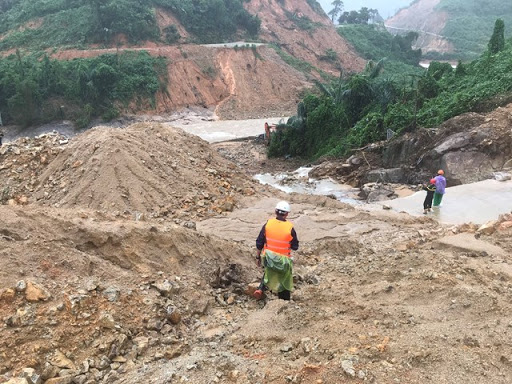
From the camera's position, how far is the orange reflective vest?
14.2 feet

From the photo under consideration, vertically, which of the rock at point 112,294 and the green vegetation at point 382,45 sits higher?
the green vegetation at point 382,45

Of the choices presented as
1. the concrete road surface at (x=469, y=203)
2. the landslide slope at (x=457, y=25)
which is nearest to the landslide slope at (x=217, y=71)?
the concrete road surface at (x=469, y=203)

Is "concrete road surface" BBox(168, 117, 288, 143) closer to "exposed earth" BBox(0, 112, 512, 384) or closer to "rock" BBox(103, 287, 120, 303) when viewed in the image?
"exposed earth" BBox(0, 112, 512, 384)

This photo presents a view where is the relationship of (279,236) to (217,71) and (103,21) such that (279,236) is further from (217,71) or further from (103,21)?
(103,21)

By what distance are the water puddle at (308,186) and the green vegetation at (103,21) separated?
26.8 metres

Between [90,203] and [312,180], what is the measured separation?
26.6ft

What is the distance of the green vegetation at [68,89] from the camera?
86.5 ft

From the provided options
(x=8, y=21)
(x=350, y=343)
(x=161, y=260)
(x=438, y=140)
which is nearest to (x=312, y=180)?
(x=438, y=140)

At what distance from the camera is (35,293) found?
3.61 metres

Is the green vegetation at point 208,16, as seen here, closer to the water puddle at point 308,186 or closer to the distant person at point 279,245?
the water puddle at point 308,186

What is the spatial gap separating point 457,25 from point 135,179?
7482 centimetres

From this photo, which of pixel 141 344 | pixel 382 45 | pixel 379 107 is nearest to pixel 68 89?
pixel 379 107

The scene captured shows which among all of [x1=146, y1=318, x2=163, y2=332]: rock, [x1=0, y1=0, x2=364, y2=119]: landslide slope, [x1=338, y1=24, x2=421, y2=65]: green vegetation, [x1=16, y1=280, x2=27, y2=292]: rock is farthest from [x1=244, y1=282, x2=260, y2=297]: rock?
[x1=338, y1=24, x2=421, y2=65]: green vegetation

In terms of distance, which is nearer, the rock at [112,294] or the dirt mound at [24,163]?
the rock at [112,294]
